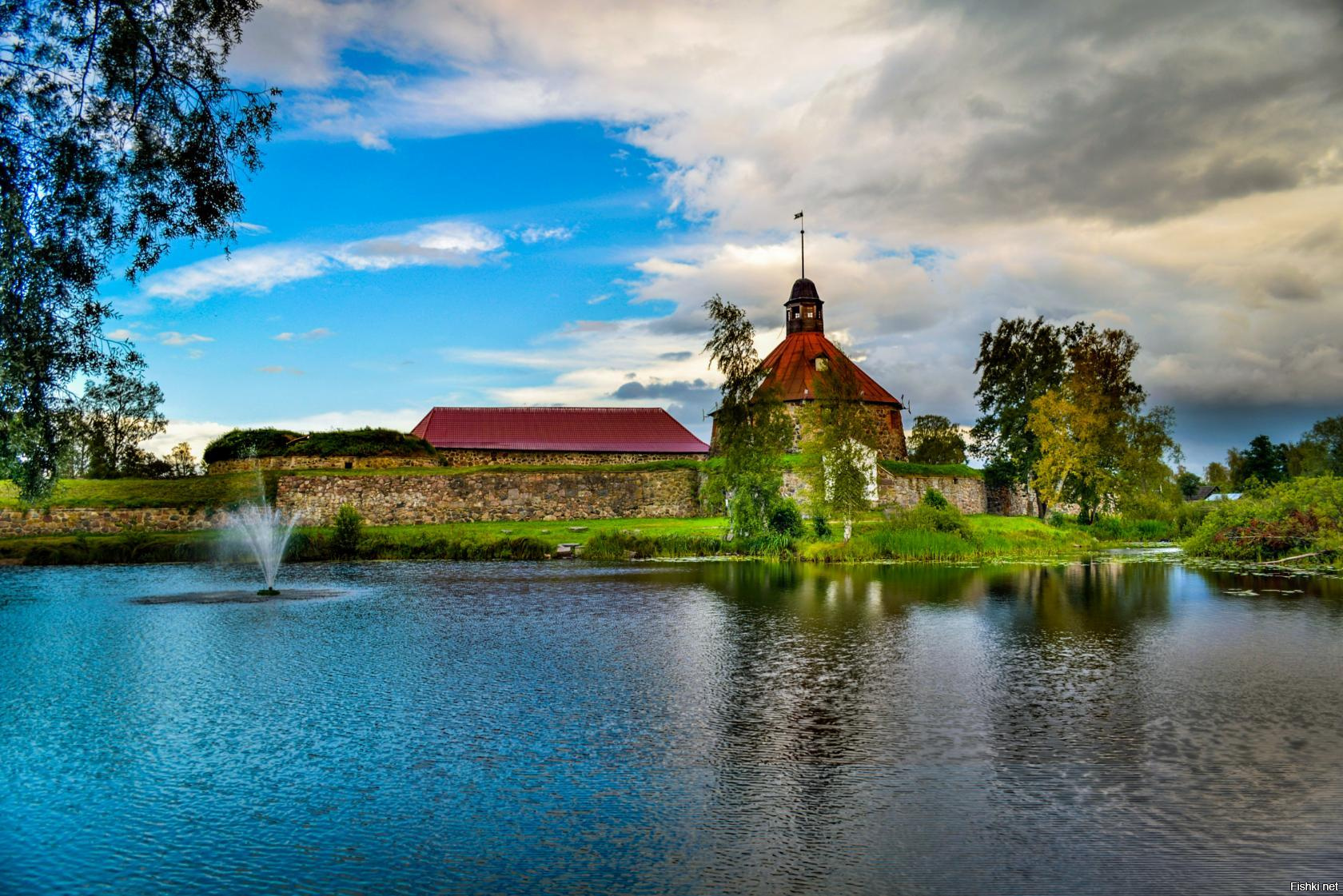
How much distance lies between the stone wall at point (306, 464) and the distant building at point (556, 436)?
6226mm

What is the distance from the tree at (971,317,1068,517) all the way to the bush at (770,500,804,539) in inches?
774

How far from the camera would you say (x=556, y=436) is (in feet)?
187

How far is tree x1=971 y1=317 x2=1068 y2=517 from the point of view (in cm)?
4894

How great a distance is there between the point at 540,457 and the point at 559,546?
22990mm

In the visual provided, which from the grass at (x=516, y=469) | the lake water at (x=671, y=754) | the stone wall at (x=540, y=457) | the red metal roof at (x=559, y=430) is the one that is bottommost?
the lake water at (x=671, y=754)

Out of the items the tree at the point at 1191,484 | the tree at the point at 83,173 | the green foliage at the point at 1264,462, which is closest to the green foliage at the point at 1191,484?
the tree at the point at 1191,484

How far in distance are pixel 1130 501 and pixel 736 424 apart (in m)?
21.6

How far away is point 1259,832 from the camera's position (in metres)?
6.45

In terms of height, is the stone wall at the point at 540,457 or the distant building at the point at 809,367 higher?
the distant building at the point at 809,367

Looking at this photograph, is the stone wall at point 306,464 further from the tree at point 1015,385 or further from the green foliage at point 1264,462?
the green foliage at point 1264,462

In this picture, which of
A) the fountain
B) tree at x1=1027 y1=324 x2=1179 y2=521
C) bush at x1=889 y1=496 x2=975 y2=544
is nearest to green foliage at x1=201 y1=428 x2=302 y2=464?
the fountain

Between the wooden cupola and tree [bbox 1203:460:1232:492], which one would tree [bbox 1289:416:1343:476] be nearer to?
tree [bbox 1203:460:1232:492]

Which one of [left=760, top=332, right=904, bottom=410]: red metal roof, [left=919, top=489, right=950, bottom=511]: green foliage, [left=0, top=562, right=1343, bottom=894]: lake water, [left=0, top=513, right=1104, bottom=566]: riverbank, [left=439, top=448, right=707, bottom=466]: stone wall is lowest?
[left=0, top=562, right=1343, bottom=894]: lake water

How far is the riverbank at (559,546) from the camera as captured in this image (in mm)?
30656
